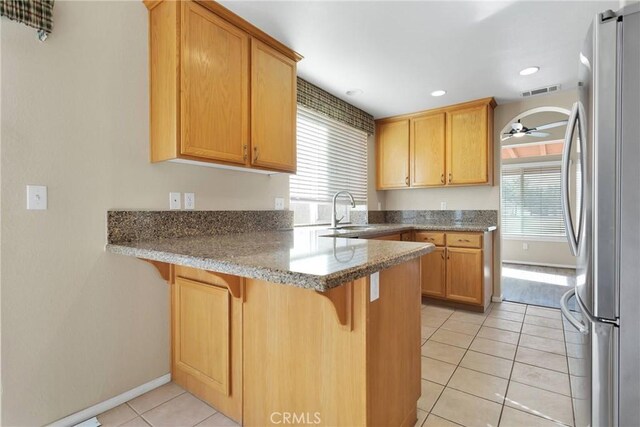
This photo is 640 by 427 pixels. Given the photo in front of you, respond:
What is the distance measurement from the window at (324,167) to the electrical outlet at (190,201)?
108 cm

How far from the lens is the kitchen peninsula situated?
1127 mm

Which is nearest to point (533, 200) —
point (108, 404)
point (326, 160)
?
point (326, 160)

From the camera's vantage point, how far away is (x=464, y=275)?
11.1 ft

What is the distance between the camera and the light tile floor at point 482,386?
5.34ft

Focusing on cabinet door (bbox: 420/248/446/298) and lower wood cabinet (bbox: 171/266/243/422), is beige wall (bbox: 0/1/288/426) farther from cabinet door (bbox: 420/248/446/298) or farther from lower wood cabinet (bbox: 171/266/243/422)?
cabinet door (bbox: 420/248/446/298)

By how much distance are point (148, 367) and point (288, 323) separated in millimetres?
1168

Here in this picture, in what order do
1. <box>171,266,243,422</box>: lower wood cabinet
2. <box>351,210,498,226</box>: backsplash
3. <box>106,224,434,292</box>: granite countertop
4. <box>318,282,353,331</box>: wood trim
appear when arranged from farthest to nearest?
<box>351,210,498,226</box>: backsplash, <box>171,266,243,422</box>: lower wood cabinet, <box>318,282,353,331</box>: wood trim, <box>106,224,434,292</box>: granite countertop

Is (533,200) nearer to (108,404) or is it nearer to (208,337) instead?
(208,337)

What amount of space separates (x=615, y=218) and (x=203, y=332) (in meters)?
1.90

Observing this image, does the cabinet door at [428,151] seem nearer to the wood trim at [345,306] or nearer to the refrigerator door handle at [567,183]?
the refrigerator door handle at [567,183]

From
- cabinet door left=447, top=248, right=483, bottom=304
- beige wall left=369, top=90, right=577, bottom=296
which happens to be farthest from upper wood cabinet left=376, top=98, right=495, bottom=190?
cabinet door left=447, top=248, right=483, bottom=304

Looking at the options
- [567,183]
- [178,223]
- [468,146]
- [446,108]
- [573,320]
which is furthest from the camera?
[446,108]

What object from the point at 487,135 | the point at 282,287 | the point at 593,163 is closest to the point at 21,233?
the point at 282,287

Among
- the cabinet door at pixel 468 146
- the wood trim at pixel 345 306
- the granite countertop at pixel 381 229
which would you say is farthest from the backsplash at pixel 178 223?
the cabinet door at pixel 468 146
